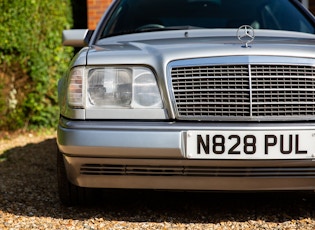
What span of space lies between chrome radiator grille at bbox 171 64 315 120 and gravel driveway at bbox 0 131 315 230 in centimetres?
66

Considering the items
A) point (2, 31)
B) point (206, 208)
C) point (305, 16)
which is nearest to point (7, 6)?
point (2, 31)

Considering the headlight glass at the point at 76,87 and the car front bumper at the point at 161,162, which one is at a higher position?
the headlight glass at the point at 76,87

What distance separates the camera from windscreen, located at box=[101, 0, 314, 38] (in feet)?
14.5

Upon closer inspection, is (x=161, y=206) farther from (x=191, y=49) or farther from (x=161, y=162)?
(x=191, y=49)

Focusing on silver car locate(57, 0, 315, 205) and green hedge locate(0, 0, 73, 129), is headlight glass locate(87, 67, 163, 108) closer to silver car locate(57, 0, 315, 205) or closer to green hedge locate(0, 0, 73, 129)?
silver car locate(57, 0, 315, 205)

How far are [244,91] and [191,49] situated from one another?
0.36 m

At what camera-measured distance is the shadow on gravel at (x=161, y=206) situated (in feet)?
11.9

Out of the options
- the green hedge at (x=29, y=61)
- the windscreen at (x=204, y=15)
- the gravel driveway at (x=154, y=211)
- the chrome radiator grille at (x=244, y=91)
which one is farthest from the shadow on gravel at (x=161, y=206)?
the green hedge at (x=29, y=61)

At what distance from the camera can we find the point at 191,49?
10.8 ft

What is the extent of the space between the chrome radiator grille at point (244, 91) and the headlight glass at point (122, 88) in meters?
0.13

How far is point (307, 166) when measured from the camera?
3189 mm

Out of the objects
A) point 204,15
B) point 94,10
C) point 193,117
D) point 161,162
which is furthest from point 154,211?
point 94,10

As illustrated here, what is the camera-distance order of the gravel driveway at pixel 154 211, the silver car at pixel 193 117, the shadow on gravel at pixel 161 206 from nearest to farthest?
the silver car at pixel 193 117 < the gravel driveway at pixel 154 211 < the shadow on gravel at pixel 161 206

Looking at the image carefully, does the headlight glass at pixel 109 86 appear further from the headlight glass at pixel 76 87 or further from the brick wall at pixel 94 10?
the brick wall at pixel 94 10
